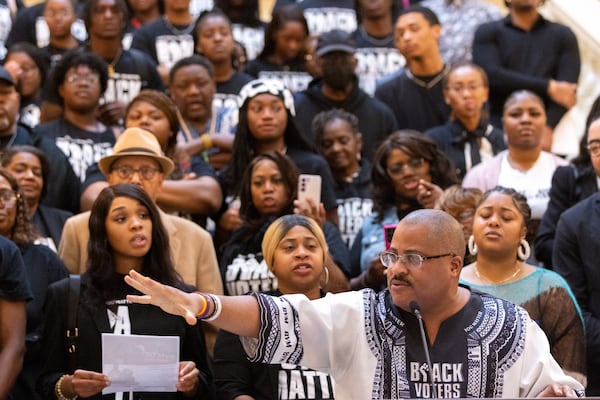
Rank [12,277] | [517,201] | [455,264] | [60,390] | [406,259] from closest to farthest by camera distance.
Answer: [406,259] < [455,264] < [60,390] < [12,277] < [517,201]

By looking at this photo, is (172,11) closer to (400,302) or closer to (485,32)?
(485,32)

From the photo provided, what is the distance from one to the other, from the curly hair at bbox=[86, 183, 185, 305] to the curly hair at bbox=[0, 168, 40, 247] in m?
0.51

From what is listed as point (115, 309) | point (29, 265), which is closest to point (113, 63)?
point (29, 265)

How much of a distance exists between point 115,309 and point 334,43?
3636 mm

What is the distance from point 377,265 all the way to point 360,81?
3366mm

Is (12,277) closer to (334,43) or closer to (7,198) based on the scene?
(7,198)

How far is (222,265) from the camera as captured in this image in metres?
7.22

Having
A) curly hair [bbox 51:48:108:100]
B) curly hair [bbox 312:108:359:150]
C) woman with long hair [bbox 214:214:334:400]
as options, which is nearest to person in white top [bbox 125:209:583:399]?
woman with long hair [bbox 214:214:334:400]

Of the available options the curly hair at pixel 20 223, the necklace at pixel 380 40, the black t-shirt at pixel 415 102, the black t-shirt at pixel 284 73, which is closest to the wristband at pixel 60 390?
the curly hair at pixel 20 223

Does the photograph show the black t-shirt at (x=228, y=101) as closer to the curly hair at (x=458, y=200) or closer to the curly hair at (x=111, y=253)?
the curly hair at (x=458, y=200)

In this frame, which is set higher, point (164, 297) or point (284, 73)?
point (284, 73)

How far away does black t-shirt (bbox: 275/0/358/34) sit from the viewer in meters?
10.6

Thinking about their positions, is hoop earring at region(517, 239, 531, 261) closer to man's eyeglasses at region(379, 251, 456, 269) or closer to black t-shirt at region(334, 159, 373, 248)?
man's eyeglasses at region(379, 251, 456, 269)

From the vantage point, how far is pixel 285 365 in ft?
20.1
